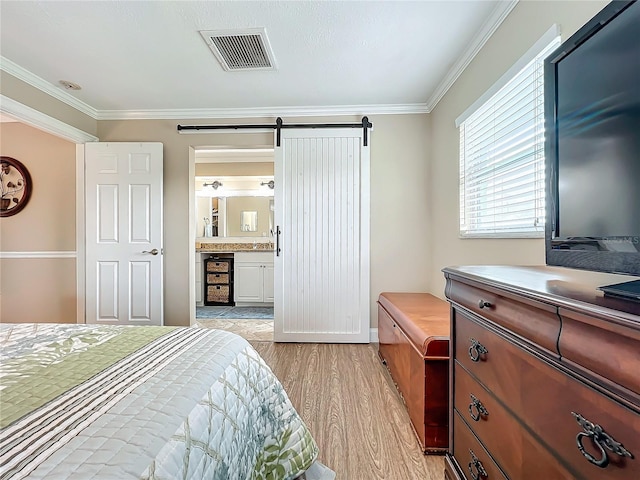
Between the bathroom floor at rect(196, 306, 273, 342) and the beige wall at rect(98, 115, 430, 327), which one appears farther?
the bathroom floor at rect(196, 306, 273, 342)

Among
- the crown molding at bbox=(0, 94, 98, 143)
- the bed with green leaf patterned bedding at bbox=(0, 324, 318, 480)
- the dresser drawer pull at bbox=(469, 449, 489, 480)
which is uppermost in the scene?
the crown molding at bbox=(0, 94, 98, 143)

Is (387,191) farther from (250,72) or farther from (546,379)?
(546,379)

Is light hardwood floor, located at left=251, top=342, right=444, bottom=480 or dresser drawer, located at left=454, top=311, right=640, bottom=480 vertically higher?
dresser drawer, located at left=454, top=311, right=640, bottom=480

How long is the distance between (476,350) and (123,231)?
3473 mm

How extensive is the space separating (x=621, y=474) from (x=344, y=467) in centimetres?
123

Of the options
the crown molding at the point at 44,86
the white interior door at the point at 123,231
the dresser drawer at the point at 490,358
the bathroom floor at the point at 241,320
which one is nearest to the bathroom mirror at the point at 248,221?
the bathroom floor at the point at 241,320

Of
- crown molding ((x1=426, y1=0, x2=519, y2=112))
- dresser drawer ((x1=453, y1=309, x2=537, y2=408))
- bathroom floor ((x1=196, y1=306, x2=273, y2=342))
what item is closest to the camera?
dresser drawer ((x1=453, y1=309, x2=537, y2=408))

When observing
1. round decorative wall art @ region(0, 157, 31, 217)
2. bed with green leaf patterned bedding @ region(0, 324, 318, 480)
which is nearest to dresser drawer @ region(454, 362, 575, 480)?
bed with green leaf patterned bedding @ region(0, 324, 318, 480)

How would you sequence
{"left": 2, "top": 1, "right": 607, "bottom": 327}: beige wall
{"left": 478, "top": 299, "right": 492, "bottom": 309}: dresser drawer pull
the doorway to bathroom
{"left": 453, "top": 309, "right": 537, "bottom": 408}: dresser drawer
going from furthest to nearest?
1. the doorway to bathroom
2. {"left": 2, "top": 1, "right": 607, "bottom": 327}: beige wall
3. {"left": 478, "top": 299, "right": 492, "bottom": 309}: dresser drawer pull
4. {"left": 453, "top": 309, "right": 537, "bottom": 408}: dresser drawer

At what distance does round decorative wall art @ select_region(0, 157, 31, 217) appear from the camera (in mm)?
3473

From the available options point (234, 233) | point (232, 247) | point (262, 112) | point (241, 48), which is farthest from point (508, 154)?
point (234, 233)

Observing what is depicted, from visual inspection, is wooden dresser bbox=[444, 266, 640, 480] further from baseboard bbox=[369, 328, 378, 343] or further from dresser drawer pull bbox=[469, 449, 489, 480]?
baseboard bbox=[369, 328, 378, 343]

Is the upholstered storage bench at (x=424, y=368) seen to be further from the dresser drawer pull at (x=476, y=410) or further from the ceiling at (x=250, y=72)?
A: the ceiling at (x=250, y=72)

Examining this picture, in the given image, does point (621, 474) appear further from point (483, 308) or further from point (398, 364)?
point (398, 364)
